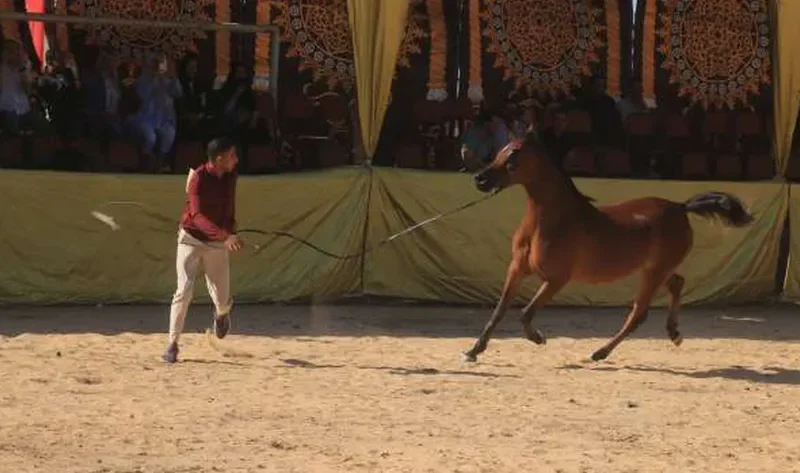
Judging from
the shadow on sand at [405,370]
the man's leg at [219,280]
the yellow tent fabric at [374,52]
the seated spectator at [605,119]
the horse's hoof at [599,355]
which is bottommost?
the shadow on sand at [405,370]

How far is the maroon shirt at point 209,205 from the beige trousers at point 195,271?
8 centimetres

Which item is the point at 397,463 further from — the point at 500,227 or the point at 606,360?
the point at 500,227

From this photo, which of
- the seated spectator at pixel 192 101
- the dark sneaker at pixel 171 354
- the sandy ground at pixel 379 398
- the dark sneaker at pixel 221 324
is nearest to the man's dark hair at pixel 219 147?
the dark sneaker at pixel 221 324

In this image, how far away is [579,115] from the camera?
13.9 metres

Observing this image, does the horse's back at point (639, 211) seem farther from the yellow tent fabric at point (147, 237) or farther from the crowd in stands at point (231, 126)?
the yellow tent fabric at point (147, 237)

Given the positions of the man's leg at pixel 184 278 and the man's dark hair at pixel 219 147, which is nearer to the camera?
the man's dark hair at pixel 219 147

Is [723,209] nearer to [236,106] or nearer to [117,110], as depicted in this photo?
[236,106]

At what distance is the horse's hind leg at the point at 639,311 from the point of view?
9539mm

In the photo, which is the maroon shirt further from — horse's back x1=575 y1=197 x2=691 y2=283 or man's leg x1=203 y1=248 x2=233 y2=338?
horse's back x1=575 y1=197 x2=691 y2=283

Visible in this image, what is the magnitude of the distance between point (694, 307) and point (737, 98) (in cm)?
246

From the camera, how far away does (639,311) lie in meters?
9.67

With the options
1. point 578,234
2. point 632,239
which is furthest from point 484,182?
point 632,239

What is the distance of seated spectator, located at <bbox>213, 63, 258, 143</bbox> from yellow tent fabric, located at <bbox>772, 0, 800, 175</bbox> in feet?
16.7

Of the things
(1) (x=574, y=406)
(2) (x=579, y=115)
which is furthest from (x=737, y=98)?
(1) (x=574, y=406)
